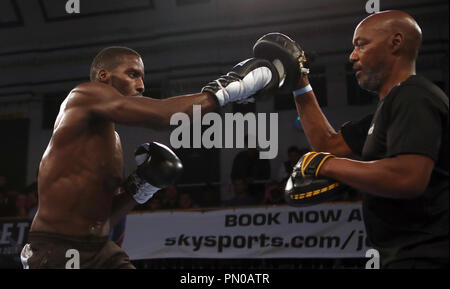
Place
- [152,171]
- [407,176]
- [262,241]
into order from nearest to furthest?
1. [407,176]
2. [152,171]
3. [262,241]

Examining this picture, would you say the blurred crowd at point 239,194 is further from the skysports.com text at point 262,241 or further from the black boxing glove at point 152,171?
the black boxing glove at point 152,171

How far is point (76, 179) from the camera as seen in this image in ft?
5.77

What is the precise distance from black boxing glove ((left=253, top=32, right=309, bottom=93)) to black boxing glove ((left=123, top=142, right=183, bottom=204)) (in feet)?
1.80

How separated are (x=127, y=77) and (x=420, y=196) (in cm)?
126

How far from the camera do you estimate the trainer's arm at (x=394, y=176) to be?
51.6 inches

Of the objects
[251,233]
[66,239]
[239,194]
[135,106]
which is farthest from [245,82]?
[239,194]

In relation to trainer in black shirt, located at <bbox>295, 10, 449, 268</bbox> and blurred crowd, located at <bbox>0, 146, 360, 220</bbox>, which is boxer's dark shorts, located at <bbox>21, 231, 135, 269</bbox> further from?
blurred crowd, located at <bbox>0, 146, 360, 220</bbox>

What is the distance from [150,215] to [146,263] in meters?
0.43

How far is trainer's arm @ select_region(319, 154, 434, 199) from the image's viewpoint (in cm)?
131

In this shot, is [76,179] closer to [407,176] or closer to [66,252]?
[66,252]

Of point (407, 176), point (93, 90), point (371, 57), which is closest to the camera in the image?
point (407, 176)

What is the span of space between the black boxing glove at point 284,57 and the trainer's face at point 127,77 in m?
0.53

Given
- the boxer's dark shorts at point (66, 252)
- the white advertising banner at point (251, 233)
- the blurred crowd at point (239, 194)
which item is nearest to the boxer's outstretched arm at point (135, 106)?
the boxer's dark shorts at point (66, 252)
